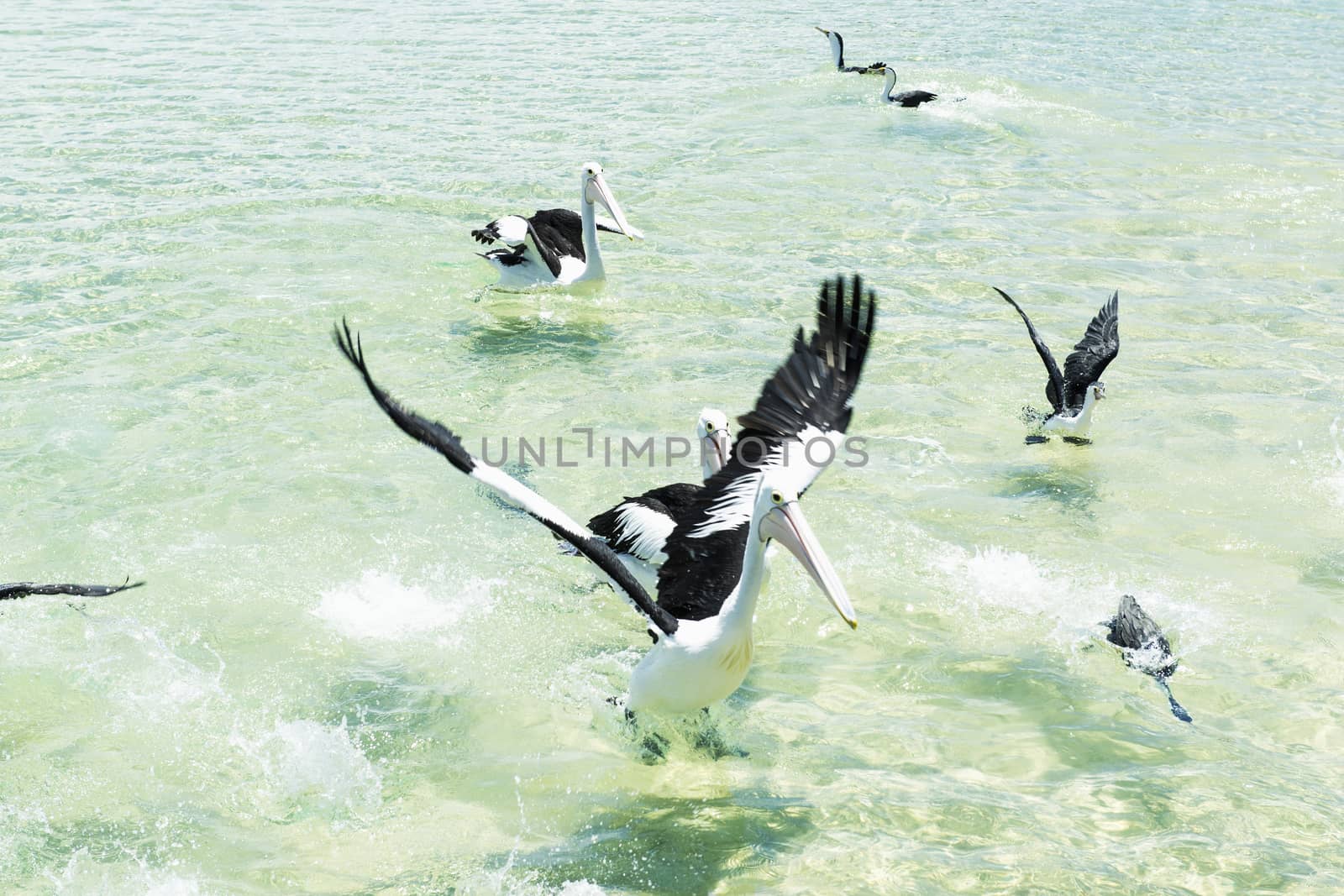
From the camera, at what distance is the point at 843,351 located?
200 inches

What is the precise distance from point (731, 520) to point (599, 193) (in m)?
5.95

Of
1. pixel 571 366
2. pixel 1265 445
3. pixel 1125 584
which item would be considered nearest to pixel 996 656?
pixel 1125 584

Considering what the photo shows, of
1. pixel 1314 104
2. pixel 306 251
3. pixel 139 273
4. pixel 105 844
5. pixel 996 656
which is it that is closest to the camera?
pixel 105 844

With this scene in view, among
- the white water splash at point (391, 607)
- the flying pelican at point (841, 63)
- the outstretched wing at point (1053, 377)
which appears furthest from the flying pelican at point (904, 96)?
the white water splash at point (391, 607)

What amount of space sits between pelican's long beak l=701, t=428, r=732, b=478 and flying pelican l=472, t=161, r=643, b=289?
423cm

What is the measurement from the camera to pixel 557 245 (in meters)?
10.8

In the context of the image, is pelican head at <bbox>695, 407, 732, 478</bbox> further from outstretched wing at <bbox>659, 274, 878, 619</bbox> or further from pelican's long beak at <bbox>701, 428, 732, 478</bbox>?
outstretched wing at <bbox>659, 274, 878, 619</bbox>

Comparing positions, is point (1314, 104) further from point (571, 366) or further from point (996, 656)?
point (996, 656)

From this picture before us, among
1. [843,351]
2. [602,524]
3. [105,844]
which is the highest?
[843,351]

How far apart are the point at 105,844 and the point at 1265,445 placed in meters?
7.15

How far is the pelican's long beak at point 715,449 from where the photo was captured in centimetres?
651

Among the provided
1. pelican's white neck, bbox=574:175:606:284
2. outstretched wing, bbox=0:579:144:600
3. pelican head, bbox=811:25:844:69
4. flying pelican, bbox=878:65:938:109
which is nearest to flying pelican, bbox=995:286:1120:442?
pelican's white neck, bbox=574:175:606:284

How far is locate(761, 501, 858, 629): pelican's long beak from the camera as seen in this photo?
3.90 meters

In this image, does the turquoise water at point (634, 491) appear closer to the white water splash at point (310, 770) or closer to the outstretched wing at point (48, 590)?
the white water splash at point (310, 770)
